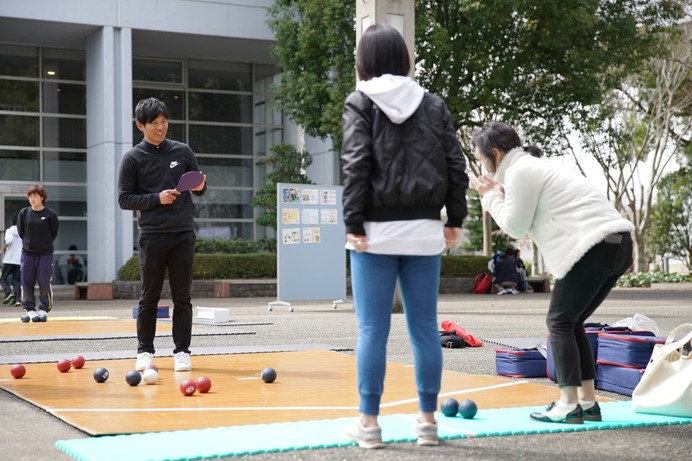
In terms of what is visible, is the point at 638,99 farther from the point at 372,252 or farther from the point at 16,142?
the point at 372,252

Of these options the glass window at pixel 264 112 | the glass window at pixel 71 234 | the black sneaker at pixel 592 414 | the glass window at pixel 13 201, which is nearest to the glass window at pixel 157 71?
the glass window at pixel 264 112

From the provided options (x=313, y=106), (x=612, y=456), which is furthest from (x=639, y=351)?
(x=313, y=106)

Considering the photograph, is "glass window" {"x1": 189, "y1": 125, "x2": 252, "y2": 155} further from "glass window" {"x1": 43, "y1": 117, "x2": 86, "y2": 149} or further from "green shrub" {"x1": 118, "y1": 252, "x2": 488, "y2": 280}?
"green shrub" {"x1": 118, "y1": 252, "x2": 488, "y2": 280}

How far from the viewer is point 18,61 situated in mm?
28750

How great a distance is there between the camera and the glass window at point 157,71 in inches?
1183

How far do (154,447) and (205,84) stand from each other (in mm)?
27379

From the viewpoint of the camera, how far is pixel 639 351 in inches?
258

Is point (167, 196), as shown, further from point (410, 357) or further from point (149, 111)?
point (410, 357)

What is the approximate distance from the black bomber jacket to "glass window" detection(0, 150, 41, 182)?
84.4 feet

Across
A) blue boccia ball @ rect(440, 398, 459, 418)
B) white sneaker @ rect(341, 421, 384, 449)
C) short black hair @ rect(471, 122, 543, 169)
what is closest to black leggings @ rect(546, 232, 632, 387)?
blue boccia ball @ rect(440, 398, 459, 418)

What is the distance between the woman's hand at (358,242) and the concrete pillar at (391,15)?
430 inches

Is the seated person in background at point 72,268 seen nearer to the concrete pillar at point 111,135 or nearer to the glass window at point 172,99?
the concrete pillar at point 111,135

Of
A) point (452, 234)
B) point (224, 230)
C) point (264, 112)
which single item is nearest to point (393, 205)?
point (452, 234)

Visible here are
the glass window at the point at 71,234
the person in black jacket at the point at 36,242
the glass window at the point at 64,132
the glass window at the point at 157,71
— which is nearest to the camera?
the person in black jacket at the point at 36,242
